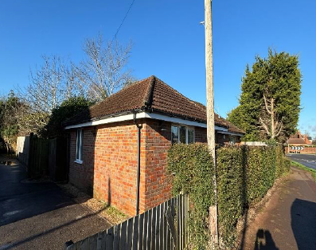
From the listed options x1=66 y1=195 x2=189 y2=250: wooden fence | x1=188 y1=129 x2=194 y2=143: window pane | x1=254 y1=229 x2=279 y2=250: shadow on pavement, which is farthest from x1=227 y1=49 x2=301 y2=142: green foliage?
x1=66 y1=195 x2=189 y2=250: wooden fence

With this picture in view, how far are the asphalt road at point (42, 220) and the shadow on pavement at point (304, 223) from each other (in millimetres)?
5152

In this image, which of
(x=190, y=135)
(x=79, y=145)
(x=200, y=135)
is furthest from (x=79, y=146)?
(x=200, y=135)

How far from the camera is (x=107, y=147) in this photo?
21.2ft

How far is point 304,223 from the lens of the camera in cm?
550

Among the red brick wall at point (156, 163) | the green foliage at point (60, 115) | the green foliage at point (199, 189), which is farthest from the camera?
the green foliage at point (60, 115)

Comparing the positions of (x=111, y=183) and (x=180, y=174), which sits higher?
(x=180, y=174)

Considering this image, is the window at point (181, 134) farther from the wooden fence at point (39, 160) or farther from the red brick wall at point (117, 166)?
the wooden fence at point (39, 160)

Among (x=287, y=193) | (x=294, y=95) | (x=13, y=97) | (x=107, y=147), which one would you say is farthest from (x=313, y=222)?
(x=13, y=97)

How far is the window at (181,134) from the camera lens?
5.96m

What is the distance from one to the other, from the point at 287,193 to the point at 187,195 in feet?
25.2

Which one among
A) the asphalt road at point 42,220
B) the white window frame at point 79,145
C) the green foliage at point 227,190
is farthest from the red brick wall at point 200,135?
the white window frame at point 79,145

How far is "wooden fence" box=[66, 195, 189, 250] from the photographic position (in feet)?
7.54

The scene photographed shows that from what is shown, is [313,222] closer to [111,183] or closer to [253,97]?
[111,183]

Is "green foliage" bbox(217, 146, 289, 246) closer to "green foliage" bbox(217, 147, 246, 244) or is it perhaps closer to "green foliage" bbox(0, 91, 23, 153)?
"green foliage" bbox(217, 147, 246, 244)
